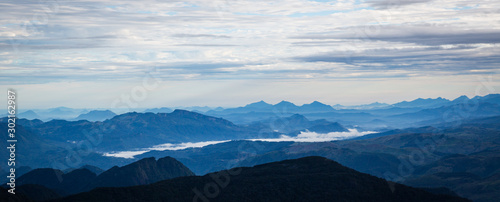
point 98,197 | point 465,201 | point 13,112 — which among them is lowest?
point 465,201

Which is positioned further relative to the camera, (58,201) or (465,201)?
(465,201)

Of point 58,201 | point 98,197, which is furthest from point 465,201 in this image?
point 58,201

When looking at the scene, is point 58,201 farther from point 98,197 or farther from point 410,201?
point 410,201

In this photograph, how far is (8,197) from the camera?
16338cm

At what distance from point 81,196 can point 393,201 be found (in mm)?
127473

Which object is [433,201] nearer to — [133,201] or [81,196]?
[133,201]

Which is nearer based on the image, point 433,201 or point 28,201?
point 28,201

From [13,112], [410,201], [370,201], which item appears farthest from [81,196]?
[410,201]

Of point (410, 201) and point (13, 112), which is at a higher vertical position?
point (13, 112)

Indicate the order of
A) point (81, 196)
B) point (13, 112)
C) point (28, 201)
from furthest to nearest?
point (81, 196) < point (28, 201) < point (13, 112)

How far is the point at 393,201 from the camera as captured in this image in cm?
19912

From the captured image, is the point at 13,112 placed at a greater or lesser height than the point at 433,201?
greater

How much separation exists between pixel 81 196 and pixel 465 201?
15752 centimetres

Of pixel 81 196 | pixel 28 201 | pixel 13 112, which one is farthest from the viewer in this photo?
pixel 81 196
